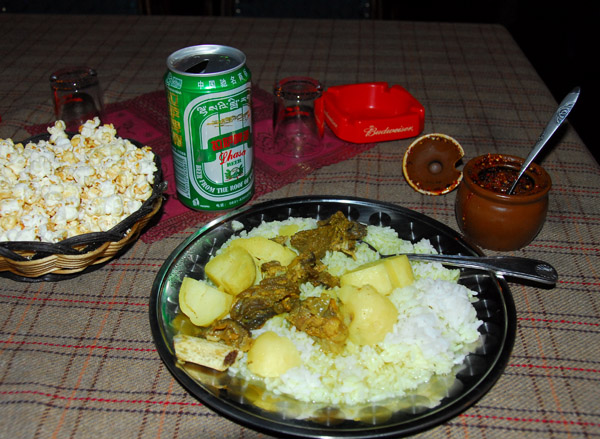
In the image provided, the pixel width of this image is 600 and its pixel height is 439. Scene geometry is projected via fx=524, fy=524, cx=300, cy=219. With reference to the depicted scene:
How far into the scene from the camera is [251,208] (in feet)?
3.99

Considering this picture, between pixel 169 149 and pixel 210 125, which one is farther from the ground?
pixel 210 125

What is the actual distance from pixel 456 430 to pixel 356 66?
1539mm

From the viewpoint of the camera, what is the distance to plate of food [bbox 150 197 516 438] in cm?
82

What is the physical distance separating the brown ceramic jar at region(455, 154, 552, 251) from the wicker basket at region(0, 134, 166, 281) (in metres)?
0.69

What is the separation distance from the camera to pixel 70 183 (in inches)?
43.2

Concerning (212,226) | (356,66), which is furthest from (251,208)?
(356,66)

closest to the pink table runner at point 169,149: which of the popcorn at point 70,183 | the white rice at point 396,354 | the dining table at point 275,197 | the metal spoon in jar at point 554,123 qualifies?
the dining table at point 275,197

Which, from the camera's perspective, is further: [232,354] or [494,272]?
[494,272]

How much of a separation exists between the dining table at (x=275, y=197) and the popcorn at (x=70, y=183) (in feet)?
0.44

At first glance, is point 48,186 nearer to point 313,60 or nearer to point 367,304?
point 367,304

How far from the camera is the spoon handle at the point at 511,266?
1.02m

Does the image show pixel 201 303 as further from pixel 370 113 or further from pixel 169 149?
pixel 370 113

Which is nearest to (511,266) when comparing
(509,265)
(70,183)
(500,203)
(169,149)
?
(509,265)

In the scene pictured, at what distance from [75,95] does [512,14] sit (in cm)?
357
